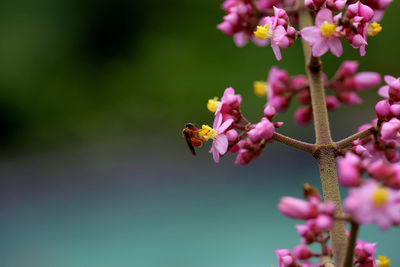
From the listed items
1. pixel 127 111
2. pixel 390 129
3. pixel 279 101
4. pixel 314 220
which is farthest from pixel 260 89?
pixel 127 111

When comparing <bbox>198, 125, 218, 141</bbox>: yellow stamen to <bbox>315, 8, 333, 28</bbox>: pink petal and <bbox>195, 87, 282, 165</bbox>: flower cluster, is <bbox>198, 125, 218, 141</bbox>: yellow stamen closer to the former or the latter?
<bbox>195, 87, 282, 165</bbox>: flower cluster

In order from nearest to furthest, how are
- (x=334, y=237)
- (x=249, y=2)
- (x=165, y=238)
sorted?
(x=334, y=237), (x=249, y=2), (x=165, y=238)

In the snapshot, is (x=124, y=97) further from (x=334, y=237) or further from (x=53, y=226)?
(x=334, y=237)

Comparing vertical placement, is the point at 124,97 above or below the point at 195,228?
above

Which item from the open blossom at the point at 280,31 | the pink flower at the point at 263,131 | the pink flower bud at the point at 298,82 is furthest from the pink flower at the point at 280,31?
the pink flower bud at the point at 298,82

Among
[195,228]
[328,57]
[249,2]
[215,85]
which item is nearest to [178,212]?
[195,228]

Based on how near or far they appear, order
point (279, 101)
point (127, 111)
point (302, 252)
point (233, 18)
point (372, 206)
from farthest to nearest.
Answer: point (127, 111) → point (279, 101) → point (233, 18) → point (302, 252) → point (372, 206)

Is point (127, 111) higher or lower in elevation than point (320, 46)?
higher

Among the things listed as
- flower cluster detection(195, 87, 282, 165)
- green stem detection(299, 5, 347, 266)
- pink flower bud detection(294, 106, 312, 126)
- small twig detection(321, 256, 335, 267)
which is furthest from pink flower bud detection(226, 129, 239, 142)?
pink flower bud detection(294, 106, 312, 126)

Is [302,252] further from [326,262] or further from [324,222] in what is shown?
[324,222]
